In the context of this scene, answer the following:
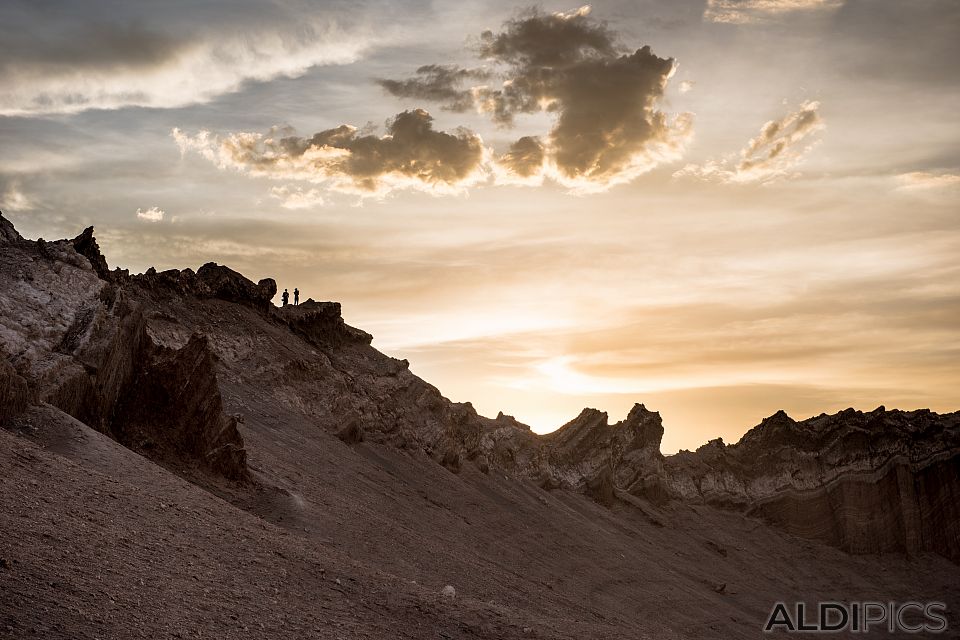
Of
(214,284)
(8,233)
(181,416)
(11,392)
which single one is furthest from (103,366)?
(214,284)

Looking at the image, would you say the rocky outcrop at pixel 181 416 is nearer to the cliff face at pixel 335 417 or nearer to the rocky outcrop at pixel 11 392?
the cliff face at pixel 335 417

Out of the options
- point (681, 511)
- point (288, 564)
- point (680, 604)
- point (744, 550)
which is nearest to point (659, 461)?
point (681, 511)

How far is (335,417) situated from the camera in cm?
4406

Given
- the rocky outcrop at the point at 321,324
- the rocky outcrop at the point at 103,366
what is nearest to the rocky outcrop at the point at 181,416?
the rocky outcrop at the point at 103,366

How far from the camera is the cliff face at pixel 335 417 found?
84.0 ft

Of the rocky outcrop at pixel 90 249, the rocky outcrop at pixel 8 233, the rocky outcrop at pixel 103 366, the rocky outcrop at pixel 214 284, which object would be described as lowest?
the rocky outcrop at pixel 103 366

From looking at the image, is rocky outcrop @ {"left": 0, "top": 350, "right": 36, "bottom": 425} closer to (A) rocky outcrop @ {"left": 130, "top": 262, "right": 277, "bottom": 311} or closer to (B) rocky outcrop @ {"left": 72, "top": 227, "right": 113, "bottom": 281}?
(B) rocky outcrop @ {"left": 72, "top": 227, "right": 113, "bottom": 281}

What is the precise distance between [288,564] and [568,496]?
42662 millimetres

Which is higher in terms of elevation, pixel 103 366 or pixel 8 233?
pixel 8 233

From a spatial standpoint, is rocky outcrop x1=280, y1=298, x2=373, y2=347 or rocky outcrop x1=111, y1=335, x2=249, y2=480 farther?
rocky outcrop x1=280, y1=298, x2=373, y2=347

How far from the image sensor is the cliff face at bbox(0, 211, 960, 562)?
25.6 m

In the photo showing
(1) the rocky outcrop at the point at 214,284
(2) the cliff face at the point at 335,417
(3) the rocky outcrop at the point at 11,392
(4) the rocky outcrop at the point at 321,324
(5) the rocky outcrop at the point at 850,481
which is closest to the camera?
(3) the rocky outcrop at the point at 11,392

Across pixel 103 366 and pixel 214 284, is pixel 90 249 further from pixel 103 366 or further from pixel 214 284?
pixel 214 284

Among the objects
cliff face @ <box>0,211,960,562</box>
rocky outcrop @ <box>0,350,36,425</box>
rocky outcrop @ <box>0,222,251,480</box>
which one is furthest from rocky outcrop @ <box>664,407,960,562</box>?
rocky outcrop @ <box>0,350,36,425</box>
